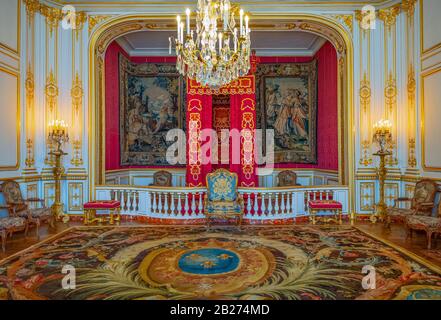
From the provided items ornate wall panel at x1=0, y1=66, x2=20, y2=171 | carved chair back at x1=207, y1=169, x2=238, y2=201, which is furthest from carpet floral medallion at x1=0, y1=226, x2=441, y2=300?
ornate wall panel at x1=0, y1=66, x2=20, y2=171

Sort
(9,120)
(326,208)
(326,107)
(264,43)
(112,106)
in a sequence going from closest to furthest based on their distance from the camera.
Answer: (9,120) → (326,208) → (112,106) → (326,107) → (264,43)

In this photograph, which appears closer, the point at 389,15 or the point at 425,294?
the point at 425,294

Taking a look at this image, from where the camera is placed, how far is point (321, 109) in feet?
28.3

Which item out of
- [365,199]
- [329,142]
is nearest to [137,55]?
[329,142]

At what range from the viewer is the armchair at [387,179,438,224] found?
207 inches

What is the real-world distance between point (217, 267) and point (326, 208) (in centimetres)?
323

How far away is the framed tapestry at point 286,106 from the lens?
9.17 meters

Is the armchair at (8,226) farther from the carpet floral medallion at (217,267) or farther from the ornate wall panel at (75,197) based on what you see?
the ornate wall panel at (75,197)

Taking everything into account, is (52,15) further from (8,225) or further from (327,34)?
(327,34)

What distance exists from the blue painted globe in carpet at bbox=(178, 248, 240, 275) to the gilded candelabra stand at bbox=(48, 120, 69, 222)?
3574 mm

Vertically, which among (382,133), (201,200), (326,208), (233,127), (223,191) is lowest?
(326,208)

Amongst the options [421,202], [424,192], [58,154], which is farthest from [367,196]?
[58,154]

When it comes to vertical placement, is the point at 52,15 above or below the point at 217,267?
above
